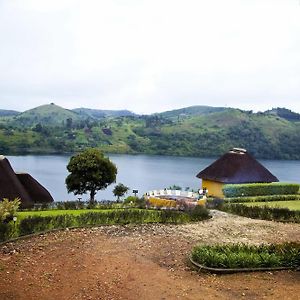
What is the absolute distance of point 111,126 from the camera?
154 m

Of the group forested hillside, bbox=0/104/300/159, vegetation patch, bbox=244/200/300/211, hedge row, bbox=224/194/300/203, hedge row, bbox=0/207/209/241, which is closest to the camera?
hedge row, bbox=0/207/209/241

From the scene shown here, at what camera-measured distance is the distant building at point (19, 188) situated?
24.8 m

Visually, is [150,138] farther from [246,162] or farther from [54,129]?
→ [246,162]

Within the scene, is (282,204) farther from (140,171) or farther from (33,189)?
(140,171)

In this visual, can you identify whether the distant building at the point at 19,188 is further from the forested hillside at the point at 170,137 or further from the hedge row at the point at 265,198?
the forested hillside at the point at 170,137

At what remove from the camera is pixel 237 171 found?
36.6m

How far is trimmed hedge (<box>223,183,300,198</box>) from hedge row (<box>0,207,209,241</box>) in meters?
13.1

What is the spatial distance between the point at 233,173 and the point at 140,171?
54124mm

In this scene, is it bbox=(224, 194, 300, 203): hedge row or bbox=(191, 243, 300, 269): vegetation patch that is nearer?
bbox=(191, 243, 300, 269): vegetation patch

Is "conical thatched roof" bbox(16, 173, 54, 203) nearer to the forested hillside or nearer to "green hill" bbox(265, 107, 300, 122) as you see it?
the forested hillside

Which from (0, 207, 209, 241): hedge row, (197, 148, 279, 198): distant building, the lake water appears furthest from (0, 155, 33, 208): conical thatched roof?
the lake water

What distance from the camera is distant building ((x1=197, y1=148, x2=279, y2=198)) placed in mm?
36250

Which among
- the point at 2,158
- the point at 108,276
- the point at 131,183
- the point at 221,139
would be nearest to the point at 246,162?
the point at 2,158

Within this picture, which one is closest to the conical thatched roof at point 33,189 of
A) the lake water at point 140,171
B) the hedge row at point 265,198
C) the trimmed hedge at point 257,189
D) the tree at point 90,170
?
the tree at point 90,170
